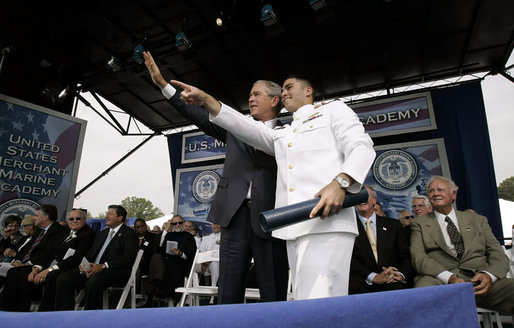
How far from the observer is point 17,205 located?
5.82 meters

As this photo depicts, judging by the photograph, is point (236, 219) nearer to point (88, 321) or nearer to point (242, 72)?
point (88, 321)

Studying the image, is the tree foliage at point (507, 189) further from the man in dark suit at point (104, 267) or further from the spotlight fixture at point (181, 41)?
the man in dark suit at point (104, 267)

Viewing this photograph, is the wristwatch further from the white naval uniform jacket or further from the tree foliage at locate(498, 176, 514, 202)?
the tree foliage at locate(498, 176, 514, 202)

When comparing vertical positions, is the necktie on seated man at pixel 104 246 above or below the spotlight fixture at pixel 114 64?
below

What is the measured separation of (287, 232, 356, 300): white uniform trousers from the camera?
997 millimetres

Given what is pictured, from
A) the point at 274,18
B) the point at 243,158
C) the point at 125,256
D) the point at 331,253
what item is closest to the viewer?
the point at 331,253

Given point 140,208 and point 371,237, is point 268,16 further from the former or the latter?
point 140,208

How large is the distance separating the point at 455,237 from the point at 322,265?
205 cm

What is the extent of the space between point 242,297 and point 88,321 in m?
1.31

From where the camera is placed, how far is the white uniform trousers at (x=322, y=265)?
3.27ft

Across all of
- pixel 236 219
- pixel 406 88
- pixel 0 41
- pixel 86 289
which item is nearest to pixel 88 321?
pixel 236 219

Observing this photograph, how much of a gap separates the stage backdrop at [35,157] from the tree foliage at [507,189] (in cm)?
4261

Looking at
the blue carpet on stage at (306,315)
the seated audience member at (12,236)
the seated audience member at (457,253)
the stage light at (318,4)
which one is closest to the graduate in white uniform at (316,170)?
the blue carpet on stage at (306,315)

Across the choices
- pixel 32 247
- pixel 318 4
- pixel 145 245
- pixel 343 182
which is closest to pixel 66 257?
pixel 32 247
